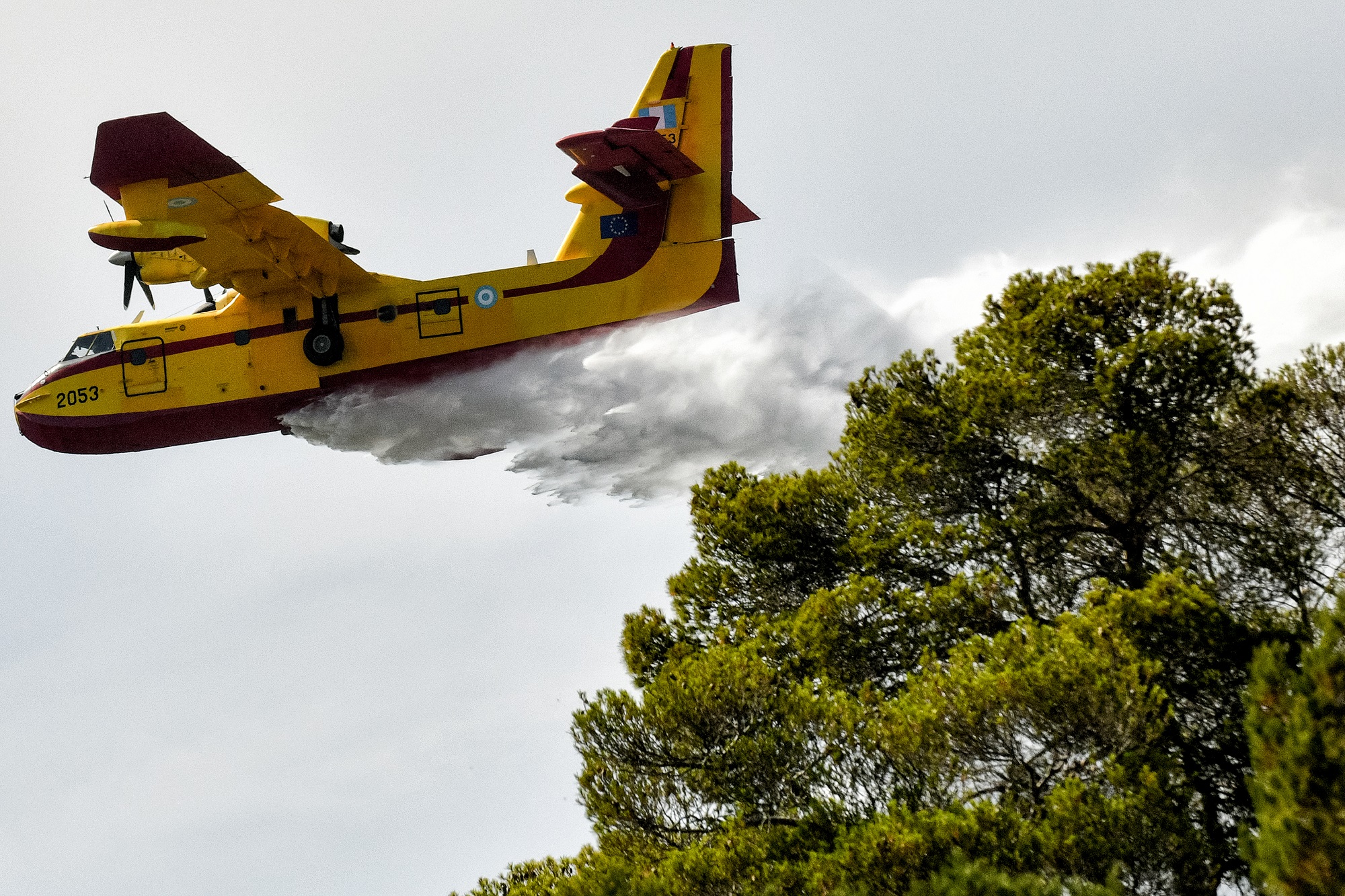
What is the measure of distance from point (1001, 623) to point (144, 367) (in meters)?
14.3

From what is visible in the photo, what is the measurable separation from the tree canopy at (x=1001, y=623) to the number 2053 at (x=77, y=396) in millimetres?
9964

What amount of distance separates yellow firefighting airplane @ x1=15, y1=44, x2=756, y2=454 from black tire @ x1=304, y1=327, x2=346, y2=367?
23 mm

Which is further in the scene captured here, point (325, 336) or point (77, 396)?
point (77, 396)

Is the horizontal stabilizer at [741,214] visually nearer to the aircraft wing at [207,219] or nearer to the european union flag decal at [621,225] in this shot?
the european union flag decal at [621,225]

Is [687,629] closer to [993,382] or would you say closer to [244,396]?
[993,382]

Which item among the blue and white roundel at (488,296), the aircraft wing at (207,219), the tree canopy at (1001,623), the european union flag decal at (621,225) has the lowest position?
the tree canopy at (1001,623)

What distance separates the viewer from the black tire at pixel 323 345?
880 inches

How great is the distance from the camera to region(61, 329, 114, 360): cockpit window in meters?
23.8

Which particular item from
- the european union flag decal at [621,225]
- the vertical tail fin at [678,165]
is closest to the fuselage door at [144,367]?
the vertical tail fin at [678,165]

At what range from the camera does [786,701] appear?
699 inches

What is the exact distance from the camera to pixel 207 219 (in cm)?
2083

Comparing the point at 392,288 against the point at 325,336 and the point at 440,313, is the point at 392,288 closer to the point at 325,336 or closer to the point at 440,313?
the point at 440,313

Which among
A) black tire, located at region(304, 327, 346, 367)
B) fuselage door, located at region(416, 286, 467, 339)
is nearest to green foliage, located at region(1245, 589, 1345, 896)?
fuselage door, located at region(416, 286, 467, 339)

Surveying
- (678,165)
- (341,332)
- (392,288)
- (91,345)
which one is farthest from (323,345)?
(678,165)
